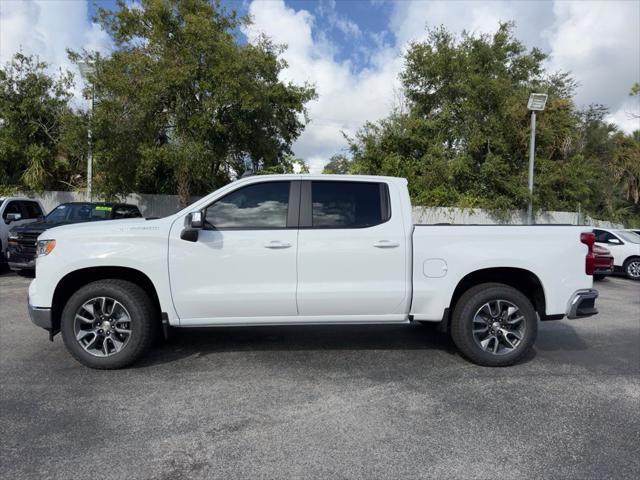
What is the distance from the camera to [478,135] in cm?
1964

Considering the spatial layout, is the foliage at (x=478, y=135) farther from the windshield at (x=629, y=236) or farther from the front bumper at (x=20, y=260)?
the front bumper at (x=20, y=260)

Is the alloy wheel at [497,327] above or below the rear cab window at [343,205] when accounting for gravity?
below

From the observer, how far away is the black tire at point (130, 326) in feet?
15.1

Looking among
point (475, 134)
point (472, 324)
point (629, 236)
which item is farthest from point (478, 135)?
point (472, 324)

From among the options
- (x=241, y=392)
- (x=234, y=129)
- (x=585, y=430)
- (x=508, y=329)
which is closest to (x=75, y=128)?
(x=234, y=129)

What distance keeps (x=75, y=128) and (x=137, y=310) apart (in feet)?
40.4

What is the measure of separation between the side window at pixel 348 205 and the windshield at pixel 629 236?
475 inches

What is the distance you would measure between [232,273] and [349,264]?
1.16m

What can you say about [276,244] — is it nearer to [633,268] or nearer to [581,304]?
[581,304]

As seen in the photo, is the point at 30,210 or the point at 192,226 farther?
the point at 30,210

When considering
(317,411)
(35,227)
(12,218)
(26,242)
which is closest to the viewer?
(317,411)

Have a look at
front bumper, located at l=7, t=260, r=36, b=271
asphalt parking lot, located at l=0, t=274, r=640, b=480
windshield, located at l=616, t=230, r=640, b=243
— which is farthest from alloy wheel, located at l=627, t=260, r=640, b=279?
front bumper, located at l=7, t=260, r=36, b=271

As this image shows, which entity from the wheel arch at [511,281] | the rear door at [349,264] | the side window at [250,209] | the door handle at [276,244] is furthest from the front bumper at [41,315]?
the wheel arch at [511,281]

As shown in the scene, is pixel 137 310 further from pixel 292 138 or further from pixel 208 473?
pixel 292 138
